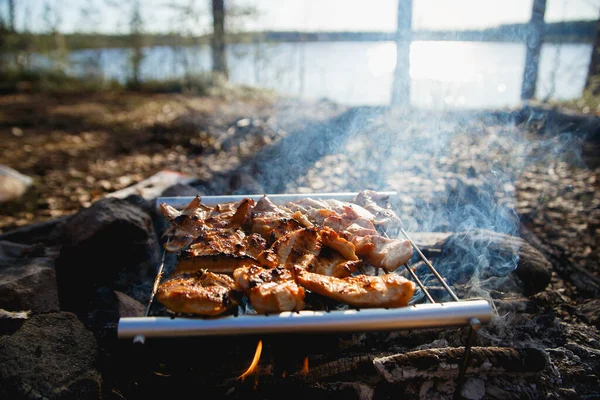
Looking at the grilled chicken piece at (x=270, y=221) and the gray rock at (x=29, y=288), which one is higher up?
the grilled chicken piece at (x=270, y=221)

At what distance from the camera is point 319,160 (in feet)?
22.9

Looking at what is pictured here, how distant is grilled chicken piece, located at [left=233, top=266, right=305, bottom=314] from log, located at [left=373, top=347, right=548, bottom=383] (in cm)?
75

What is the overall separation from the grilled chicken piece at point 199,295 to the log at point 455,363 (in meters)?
0.95

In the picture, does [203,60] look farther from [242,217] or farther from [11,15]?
[242,217]

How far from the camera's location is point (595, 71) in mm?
9984

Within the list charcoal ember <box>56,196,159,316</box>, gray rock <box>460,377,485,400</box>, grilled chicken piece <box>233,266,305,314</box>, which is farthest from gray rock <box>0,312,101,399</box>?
gray rock <box>460,377,485,400</box>

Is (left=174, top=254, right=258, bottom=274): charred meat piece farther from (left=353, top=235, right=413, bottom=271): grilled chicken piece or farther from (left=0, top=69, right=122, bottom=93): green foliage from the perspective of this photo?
(left=0, top=69, right=122, bottom=93): green foliage

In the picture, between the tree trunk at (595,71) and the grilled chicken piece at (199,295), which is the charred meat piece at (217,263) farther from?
the tree trunk at (595,71)

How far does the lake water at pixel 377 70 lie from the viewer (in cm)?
1047

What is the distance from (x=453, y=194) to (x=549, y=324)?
93.9 inches

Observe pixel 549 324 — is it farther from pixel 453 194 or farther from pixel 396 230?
pixel 453 194

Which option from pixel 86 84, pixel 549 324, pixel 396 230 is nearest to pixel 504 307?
pixel 549 324

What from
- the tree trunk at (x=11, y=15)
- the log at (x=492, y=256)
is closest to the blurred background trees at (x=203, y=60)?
the tree trunk at (x=11, y=15)

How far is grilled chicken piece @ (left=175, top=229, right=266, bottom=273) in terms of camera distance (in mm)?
2176
